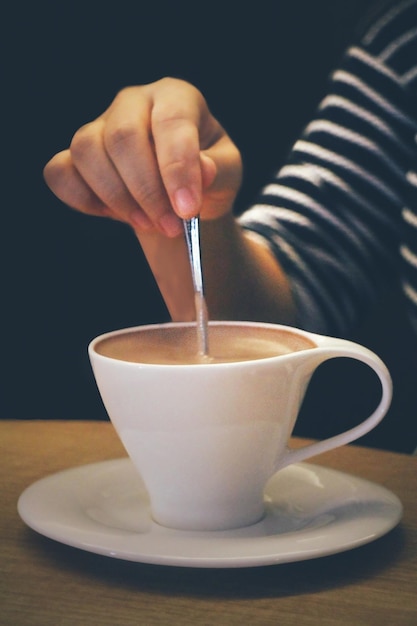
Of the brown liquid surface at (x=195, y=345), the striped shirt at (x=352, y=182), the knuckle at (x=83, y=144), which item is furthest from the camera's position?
the striped shirt at (x=352, y=182)

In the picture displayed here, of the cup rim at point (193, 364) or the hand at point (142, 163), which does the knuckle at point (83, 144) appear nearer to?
the hand at point (142, 163)

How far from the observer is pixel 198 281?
1.76 feet

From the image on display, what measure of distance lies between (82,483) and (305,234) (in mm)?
585

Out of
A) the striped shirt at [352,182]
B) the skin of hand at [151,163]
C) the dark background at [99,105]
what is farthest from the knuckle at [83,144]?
the dark background at [99,105]

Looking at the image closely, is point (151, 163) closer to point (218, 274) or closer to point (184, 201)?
point (184, 201)

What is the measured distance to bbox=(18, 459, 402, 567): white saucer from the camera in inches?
14.2

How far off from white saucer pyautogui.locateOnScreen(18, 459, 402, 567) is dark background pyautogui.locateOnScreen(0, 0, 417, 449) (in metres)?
0.88

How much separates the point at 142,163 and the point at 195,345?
130 mm

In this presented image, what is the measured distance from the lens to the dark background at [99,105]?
141 cm

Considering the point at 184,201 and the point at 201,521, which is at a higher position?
the point at 184,201

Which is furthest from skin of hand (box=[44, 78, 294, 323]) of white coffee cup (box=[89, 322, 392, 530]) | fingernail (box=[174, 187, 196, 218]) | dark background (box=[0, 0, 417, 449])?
dark background (box=[0, 0, 417, 449])

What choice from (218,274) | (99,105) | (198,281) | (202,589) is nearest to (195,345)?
(198,281)

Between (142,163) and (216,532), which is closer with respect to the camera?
(216,532)

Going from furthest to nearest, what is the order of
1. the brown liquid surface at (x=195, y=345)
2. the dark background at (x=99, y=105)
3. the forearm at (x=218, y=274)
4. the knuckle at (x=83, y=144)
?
the dark background at (x=99, y=105), the forearm at (x=218, y=274), the knuckle at (x=83, y=144), the brown liquid surface at (x=195, y=345)
